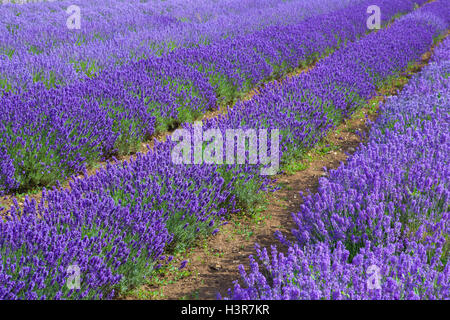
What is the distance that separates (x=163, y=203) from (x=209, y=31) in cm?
584

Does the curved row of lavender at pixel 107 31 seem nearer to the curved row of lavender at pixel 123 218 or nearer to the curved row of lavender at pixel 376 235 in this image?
the curved row of lavender at pixel 123 218

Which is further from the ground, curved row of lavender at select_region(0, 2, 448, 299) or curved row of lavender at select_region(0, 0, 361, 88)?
curved row of lavender at select_region(0, 0, 361, 88)

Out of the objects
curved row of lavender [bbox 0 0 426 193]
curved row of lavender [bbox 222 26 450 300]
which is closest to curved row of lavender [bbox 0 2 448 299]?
curved row of lavender [bbox 222 26 450 300]

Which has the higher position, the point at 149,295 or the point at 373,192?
the point at 373,192

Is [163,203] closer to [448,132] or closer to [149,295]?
[149,295]

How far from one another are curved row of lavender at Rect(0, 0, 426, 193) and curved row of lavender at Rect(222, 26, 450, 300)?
6.87 feet

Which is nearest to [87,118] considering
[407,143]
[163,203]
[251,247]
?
[163,203]

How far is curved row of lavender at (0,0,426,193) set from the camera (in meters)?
3.74

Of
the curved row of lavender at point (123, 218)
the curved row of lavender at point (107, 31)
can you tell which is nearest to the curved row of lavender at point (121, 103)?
the curved row of lavender at point (107, 31)

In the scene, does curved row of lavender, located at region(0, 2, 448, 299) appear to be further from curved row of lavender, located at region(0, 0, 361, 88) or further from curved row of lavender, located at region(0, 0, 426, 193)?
curved row of lavender, located at region(0, 0, 361, 88)

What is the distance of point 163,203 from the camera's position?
2.83 m

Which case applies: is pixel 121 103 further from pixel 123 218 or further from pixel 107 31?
pixel 107 31

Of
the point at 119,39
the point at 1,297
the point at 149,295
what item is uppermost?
the point at 119,39

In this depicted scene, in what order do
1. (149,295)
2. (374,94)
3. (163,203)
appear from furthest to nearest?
1. (374,94)
2. (163,203)
3. (149,295)
